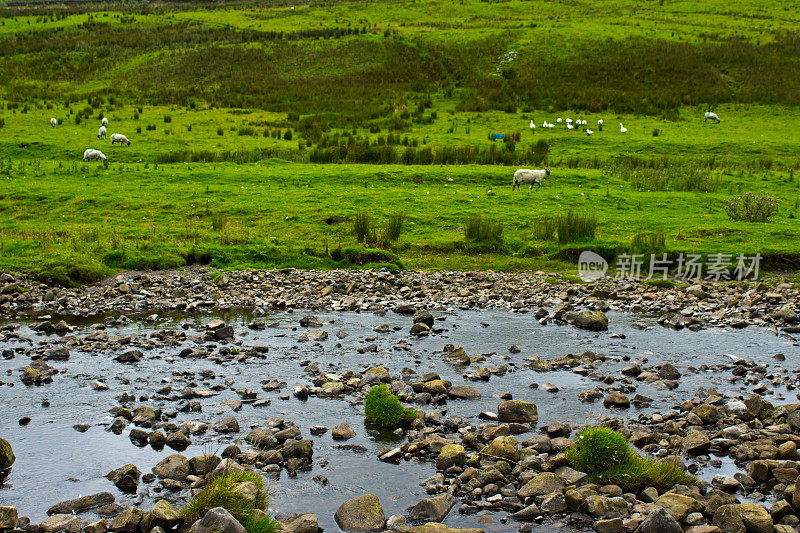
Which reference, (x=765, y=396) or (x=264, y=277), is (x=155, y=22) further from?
(x=765, y=396)

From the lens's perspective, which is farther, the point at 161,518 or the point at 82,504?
the point at 82,504

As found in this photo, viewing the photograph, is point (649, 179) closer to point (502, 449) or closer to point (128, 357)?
point (502, 449)

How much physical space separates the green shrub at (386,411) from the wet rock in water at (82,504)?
3227 mm

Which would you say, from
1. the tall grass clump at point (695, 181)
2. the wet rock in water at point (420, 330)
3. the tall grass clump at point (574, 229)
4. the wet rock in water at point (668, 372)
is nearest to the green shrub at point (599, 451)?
the wet rock in water at point (668, 372)

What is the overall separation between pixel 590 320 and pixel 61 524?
383 inches

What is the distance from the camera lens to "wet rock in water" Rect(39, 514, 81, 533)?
6.46 m

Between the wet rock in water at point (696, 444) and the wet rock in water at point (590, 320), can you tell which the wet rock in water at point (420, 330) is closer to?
the wet rock in water at point (590, 320)

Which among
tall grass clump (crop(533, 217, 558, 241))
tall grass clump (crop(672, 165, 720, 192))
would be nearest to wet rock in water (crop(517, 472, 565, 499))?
tall grass clump (crop(533, 217, 558, 241))

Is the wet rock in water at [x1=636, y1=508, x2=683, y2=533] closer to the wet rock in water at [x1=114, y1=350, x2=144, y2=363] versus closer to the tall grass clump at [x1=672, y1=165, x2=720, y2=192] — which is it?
the wet rock in water at [x1=114, y1=350, x2=144, y2=363]

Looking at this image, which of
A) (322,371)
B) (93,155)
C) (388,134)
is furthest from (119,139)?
(322,371)

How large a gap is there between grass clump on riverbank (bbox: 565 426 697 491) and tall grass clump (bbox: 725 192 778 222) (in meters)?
14.5

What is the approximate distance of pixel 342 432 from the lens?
8602 mm

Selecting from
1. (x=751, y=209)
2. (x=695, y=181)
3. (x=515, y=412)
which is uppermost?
(x=695, y=181)

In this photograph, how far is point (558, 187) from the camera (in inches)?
941
